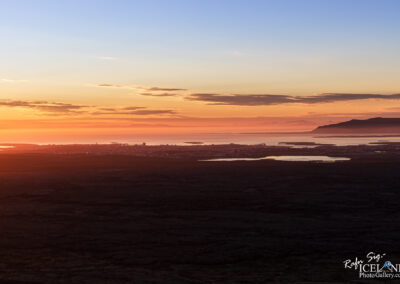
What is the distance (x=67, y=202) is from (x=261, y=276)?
15216 mm

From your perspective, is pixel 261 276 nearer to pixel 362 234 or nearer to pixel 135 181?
pixel 362 234

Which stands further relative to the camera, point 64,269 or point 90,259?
point 90,259

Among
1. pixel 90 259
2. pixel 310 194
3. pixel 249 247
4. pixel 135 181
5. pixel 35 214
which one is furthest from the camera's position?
pixel 135 181

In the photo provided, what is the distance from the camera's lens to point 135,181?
36.2m

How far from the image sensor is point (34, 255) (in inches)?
673

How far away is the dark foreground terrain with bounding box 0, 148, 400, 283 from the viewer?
51.4 ft

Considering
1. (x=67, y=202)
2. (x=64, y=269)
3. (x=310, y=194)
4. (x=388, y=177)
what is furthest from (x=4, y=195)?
(x=388, y=177)

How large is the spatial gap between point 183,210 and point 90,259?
8.73 meters

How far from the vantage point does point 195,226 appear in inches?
842

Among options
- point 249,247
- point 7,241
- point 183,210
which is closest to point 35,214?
point 7,241

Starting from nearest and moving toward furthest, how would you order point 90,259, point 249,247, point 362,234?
point 90,259
point 249,247
point 362,234

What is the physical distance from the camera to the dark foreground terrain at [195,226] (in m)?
15.7

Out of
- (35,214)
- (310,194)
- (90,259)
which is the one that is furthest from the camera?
(310,194)

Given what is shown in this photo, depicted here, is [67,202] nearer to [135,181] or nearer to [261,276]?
[135,181]
